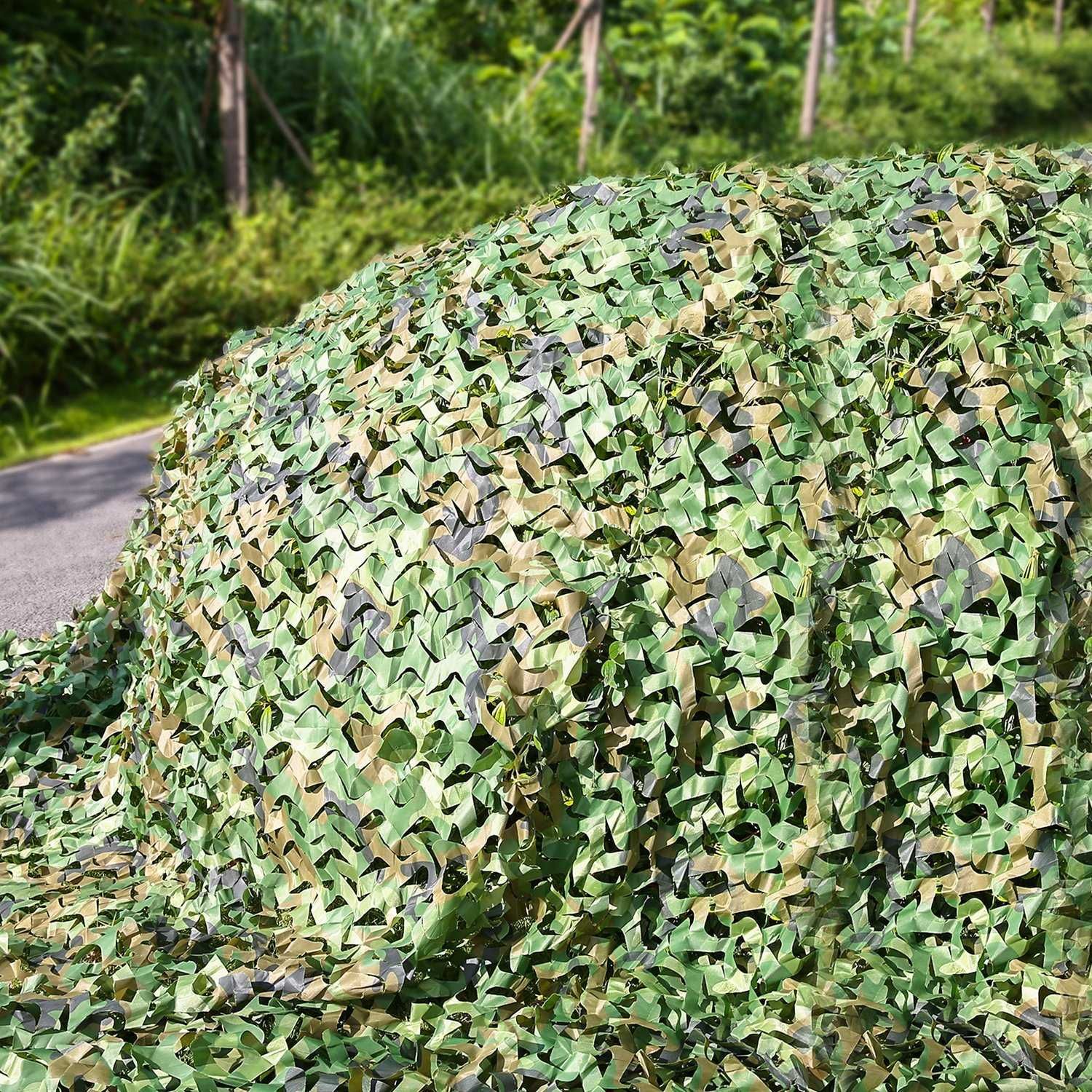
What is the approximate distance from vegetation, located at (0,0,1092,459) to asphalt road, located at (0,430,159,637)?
22.0 inches

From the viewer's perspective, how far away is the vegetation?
870 cm

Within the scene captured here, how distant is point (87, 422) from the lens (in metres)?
8.12

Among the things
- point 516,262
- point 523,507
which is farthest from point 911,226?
point 523,507

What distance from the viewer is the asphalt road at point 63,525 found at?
5.36 meters

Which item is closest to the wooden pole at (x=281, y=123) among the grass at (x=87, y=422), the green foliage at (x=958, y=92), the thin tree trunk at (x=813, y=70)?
the grass at (x=87, y=422)

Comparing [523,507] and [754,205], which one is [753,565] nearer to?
[523,507]

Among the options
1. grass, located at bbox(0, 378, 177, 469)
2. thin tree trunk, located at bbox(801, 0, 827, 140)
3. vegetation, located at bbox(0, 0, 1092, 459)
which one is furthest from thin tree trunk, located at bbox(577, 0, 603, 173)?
grass, located at bbox(0, 378, 177, 469)

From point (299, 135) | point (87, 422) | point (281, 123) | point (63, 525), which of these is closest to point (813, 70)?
point (299, 135)

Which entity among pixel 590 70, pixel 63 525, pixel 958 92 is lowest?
pixel 63 525

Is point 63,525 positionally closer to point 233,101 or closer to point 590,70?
point 233,101

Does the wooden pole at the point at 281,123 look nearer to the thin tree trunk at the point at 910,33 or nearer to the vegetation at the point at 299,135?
the vegetation at the point at 299,135

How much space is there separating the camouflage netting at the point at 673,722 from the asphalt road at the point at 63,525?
112 inches

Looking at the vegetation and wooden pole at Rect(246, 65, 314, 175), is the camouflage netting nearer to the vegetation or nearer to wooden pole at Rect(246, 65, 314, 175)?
the vegetation

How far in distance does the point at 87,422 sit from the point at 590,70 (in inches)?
273
